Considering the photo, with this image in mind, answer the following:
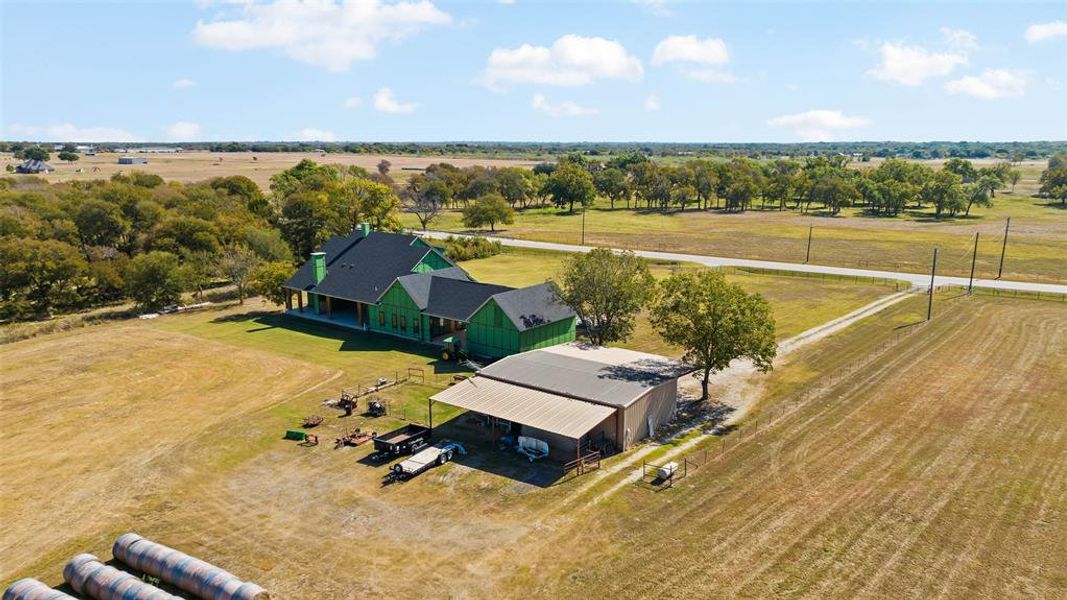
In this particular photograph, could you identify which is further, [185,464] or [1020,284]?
[1020,284]

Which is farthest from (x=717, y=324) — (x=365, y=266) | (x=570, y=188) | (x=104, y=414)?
(x=570, y=188)

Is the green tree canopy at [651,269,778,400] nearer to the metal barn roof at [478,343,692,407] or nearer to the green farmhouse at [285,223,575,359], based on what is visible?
the metal barn roof at [478,343,692,407]

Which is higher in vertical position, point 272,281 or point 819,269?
point 272,281

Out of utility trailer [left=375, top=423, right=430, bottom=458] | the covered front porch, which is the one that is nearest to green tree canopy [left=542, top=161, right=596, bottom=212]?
the covered front porch

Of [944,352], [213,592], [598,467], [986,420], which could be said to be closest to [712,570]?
[598,467]

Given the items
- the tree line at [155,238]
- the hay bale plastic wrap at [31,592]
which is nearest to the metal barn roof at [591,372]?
the hay bale plastic wrap at [31,592]

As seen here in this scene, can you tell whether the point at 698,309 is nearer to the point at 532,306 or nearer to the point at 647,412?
the point at 647,412

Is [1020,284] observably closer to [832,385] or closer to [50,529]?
[832,385]
